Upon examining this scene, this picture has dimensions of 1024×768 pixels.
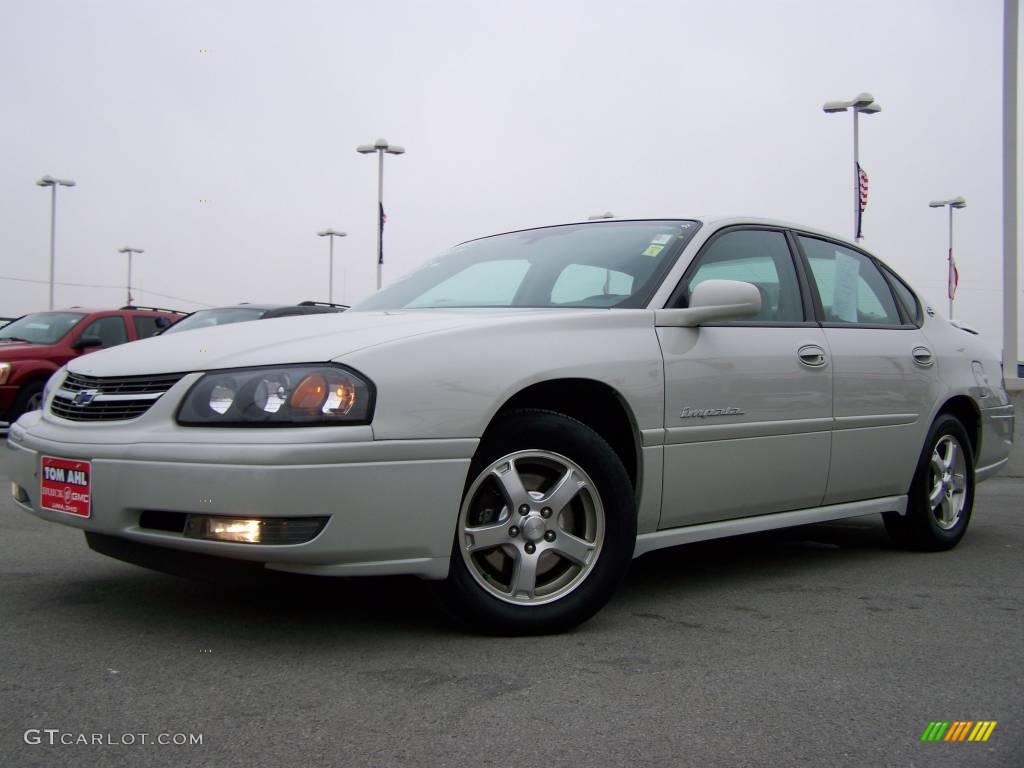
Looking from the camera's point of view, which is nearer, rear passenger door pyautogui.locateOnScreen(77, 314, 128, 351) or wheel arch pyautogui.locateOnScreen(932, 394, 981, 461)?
wheel arch pyautogui.locateOnScreen(932, 394, 981, 461)

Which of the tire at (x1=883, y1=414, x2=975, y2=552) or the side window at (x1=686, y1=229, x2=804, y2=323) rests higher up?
the side window at (x1=686, y1=229, x2=804, y2=323)

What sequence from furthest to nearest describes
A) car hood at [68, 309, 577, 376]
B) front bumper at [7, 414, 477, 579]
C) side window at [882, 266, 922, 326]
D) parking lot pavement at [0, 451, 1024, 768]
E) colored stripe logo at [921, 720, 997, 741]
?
side window at [882, 266, 922, 326]
car hood at [68, 309, 577, 376]
front bumper at [7, 414, 477, 579]
colored stripe logo at [921, 720, 997, 741]
parking lot pavement at [0, 451, 1024, 768]

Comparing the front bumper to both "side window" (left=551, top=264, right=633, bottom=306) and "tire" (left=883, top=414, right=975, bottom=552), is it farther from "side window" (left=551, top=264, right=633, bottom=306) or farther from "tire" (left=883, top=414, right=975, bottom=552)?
"tire" (left=883, top=414, right=975, bottom=552)

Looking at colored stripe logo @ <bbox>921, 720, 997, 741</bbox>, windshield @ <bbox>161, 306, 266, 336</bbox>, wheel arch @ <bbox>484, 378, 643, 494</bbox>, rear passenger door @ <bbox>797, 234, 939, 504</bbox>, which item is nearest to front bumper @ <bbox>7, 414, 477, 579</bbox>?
wheel arch @ <bbox>484, 378, 643, 494</bbox>

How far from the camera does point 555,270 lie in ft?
14.5

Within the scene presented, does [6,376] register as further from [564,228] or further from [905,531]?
[905,531]

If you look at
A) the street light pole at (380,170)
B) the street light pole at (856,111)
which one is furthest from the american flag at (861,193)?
the street light pole at (380,170)

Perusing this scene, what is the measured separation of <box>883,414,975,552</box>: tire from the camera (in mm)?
5328

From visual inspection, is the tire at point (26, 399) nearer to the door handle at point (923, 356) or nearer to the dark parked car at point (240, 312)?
the dark parked car at point (240, 312)

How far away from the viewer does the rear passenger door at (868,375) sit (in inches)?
186

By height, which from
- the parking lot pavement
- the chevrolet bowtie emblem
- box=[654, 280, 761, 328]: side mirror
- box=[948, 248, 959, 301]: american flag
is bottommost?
the parking lot pavement

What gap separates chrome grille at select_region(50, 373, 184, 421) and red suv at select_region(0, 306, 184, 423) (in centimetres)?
928

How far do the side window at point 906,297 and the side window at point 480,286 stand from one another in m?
2.11

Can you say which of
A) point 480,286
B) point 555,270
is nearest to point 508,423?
point 555,270
